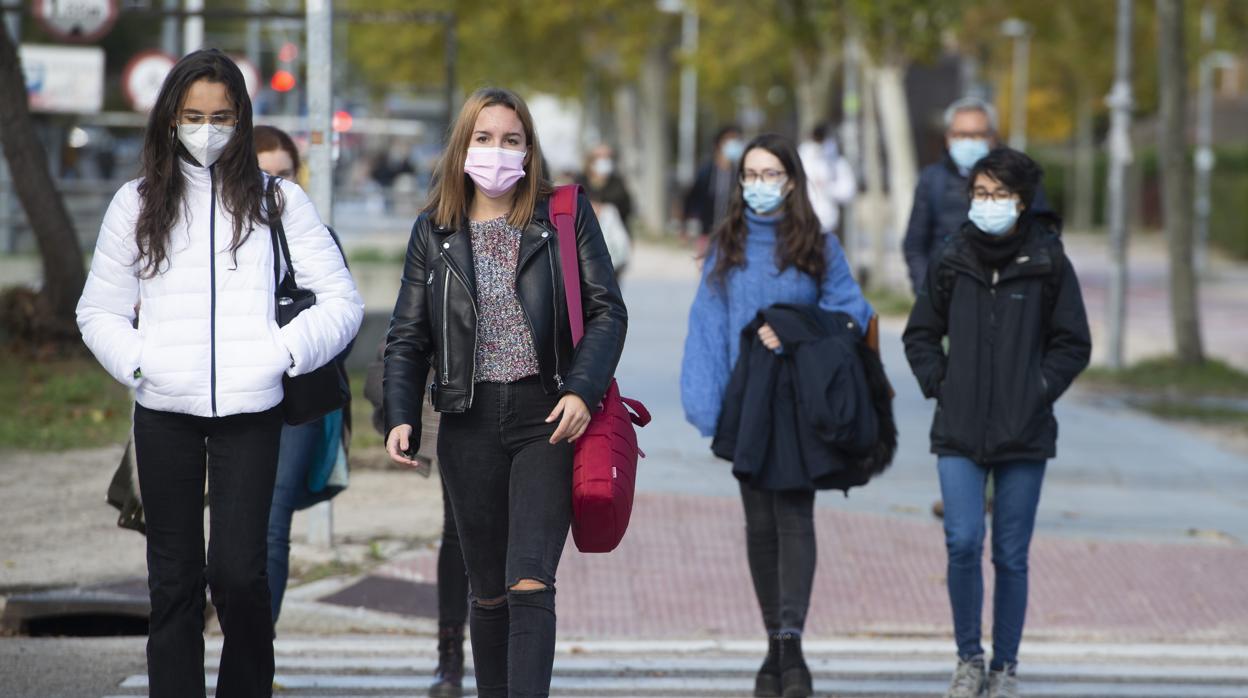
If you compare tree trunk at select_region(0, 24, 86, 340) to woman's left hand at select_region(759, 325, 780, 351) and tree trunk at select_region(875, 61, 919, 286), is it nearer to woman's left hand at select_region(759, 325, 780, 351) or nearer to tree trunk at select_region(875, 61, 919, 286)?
woman's left hand at select_region(759, 325, 780, 351)

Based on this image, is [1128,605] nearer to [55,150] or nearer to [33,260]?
[33,260]

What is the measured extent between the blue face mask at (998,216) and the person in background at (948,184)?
1.97 meters

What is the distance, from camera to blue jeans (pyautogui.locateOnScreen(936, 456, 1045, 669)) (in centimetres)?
567

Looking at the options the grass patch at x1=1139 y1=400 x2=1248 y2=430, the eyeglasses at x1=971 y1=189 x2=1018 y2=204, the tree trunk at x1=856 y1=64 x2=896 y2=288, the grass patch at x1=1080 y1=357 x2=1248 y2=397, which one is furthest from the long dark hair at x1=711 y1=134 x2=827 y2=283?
the tree trunk at x1=856 y1=64 x2=896 y2=288

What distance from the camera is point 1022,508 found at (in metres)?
5.68

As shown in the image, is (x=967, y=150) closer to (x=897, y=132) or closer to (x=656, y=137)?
(x=897, y=132)

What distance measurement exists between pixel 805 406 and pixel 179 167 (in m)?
2.28

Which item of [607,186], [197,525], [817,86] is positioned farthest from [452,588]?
[817,86]

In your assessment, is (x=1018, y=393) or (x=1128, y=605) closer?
(x=1018, y=393)

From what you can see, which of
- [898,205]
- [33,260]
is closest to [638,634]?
[33,260]

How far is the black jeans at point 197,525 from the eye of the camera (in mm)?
4410

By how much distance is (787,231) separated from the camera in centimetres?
600

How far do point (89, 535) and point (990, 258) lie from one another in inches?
179

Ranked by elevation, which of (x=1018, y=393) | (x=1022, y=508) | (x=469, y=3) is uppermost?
(x=469, y=3)
